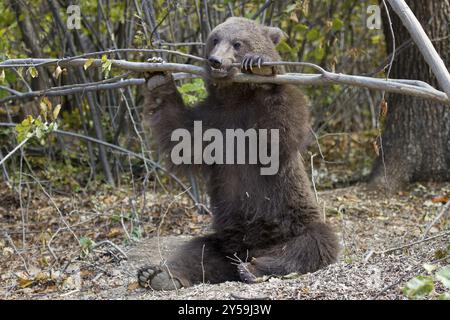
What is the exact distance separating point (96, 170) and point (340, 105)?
381 centimetres

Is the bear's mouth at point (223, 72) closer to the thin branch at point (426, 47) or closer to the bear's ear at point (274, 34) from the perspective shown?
the bear's ear at point (274, 34)

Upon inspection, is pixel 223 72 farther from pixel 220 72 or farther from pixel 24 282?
pixel 24 282

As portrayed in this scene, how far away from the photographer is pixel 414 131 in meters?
8.96

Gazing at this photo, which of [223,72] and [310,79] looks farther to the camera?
[223,72]

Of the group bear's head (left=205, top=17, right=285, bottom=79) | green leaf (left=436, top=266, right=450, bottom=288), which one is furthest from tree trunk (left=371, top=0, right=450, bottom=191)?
green leaf (left=436, top=266, right=450, bottom=288)

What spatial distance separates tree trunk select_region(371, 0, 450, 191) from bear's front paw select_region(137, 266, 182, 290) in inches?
150

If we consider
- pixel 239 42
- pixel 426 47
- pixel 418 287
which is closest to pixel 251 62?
pixel 239 42

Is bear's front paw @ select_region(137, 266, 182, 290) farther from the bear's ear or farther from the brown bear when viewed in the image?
the bear's ear

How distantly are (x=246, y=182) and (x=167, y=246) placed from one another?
1340mm

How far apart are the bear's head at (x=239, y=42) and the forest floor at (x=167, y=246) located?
5.06 feet

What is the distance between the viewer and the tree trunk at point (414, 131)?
880cm

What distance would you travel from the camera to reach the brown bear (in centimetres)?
602

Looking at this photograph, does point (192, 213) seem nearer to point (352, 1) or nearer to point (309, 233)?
point (309, 233)

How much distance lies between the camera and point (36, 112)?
9383 mm
